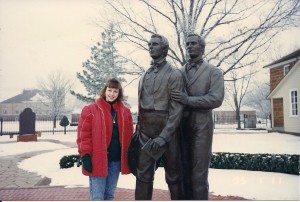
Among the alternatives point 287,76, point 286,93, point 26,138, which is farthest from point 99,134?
point 286,93

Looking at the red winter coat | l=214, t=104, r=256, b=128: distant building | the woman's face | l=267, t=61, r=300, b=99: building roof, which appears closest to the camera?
the red winter coat

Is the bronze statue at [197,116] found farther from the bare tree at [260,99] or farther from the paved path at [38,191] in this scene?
the bare tree at [260,99]

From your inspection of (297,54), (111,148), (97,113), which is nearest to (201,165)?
(111,148)

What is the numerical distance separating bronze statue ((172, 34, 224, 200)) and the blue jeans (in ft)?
2.81

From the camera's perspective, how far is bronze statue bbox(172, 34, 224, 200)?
314cm

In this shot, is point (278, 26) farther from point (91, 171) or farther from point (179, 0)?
point (91, 171)

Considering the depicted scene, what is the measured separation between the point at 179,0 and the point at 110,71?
4205 millimetres

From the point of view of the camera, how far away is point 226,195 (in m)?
5.71

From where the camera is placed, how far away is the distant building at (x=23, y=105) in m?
23.5

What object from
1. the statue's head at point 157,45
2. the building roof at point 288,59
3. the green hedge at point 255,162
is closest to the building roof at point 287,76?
the building roof at point 288,59

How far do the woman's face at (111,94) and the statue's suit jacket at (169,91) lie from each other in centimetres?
54

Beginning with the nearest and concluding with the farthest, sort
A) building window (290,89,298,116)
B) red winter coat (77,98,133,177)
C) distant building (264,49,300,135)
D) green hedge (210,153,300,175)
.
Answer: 1. red winter coat (77,98,133,177)
2. green hedge (210,153,300,175)
3. distant building (264,49,300,135)
4. building window (290,89,298,116)

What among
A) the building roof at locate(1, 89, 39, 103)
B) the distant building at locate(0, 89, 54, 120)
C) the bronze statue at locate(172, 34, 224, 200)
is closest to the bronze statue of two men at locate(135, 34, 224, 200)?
the bronze statue at locate(172, 34, 224, 200)

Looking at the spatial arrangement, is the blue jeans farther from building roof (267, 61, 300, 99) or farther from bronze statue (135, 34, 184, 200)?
building roof (267, 61, 300, 99)
